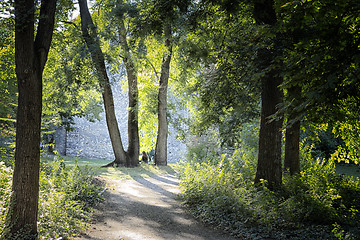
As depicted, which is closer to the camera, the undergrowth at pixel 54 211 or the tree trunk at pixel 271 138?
the undergrowth at pixel 54 211

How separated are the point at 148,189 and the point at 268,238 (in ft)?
19.1

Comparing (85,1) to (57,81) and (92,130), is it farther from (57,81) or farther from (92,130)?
(92,130)

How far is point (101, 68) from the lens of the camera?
1261 centimetres

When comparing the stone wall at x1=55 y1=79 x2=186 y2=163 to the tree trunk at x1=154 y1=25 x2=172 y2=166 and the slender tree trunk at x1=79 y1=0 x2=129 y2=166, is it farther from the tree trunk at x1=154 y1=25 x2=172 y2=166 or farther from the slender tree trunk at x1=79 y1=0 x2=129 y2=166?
the slender tree trunk at x1=79 y1=0 x2=129 y2=166

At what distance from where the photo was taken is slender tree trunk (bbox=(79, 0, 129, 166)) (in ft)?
36.5

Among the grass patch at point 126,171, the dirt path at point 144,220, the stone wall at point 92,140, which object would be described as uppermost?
the stone wall at point 92,140

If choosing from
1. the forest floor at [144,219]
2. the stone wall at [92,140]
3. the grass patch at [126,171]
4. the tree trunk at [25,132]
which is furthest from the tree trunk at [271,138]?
the stone wall at [92,140]

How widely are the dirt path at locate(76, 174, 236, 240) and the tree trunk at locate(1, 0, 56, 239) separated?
1035 mm

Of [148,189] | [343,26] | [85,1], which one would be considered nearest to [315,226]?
[343,26]

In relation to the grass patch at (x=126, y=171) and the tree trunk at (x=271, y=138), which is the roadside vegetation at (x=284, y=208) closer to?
the tree trunk at (x=271, y=138)

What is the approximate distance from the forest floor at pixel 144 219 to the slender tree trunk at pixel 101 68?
15.7ft

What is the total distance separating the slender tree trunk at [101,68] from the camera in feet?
36.5

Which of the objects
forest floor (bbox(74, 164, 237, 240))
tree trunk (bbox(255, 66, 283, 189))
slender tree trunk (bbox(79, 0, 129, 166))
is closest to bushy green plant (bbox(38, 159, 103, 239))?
forest floor (bbox(74, 164, 237, 240))

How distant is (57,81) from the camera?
12211 millimetres
